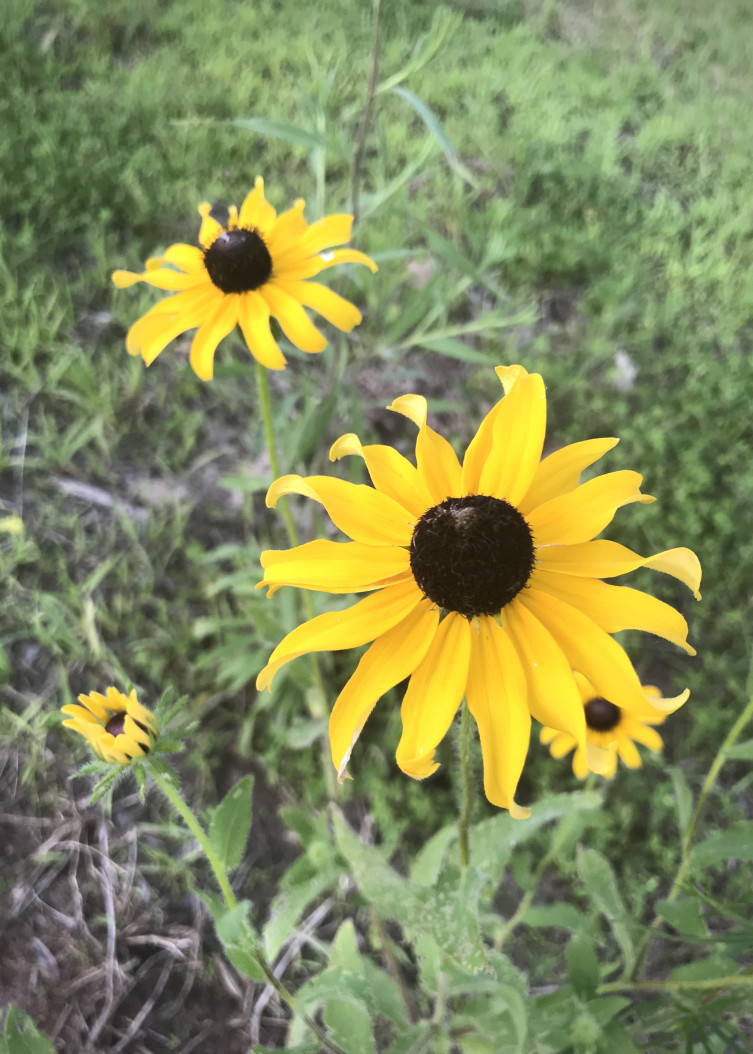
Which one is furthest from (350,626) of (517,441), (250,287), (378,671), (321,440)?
(321,440)

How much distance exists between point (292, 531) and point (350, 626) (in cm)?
54

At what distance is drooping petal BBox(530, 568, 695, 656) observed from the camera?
0.72m

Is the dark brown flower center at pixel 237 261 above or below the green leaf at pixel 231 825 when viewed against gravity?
above

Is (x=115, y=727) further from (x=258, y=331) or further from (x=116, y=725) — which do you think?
(x=258, y=331)

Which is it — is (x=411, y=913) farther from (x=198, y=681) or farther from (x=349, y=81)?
(x=349, y=81)

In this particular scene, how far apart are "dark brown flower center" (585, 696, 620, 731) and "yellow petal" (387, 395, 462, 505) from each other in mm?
747

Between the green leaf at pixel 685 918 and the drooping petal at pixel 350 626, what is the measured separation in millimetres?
765

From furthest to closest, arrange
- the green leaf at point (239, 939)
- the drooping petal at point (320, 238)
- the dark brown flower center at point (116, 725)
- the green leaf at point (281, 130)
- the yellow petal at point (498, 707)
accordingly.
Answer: the green leaf at point (281, 130), the drooping petal at point (320, 238), the dark brown flower center at point (116, 725), the green leaf at point (239, 939), the yellow petal at point (498, 707)

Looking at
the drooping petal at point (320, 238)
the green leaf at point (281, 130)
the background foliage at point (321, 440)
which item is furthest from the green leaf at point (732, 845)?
the green leaf at point (281, 130)

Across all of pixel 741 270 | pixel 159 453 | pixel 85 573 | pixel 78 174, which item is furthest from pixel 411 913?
pixel 741 270

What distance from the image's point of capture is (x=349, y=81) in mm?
2883

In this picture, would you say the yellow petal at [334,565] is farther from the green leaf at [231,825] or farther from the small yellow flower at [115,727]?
the green leaf at [231,825]

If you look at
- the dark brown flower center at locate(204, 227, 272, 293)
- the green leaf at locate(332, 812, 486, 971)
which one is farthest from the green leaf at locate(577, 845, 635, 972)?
the dark brown flower center at locate(204, 227, 272, 293)

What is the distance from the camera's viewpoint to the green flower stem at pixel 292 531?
3.70ft
